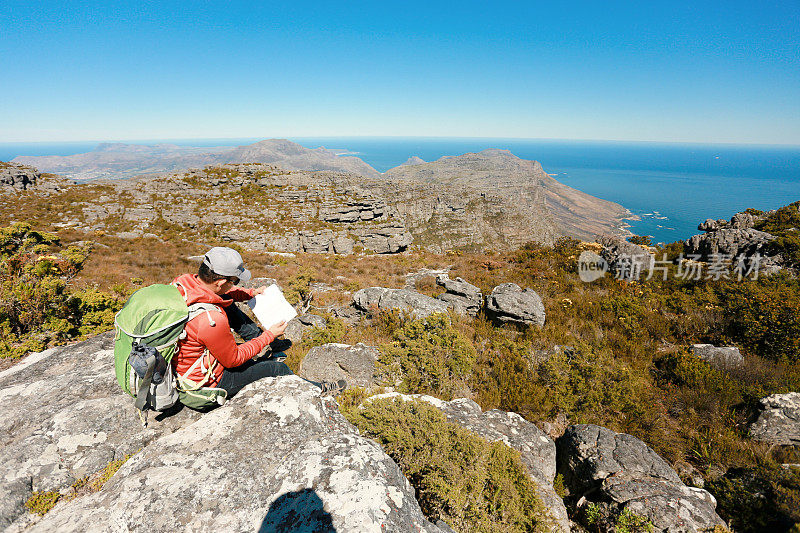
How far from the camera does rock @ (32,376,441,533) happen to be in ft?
7.61

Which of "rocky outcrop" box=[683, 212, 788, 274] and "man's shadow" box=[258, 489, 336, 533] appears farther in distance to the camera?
"rocky outcrop" box=[683, 212, 788, 274]

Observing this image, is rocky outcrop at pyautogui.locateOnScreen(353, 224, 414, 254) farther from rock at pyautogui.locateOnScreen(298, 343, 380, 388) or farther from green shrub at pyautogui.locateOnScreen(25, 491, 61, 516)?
green shrub at pyautogui.locateOnScreen(25, 491, 61, 516)

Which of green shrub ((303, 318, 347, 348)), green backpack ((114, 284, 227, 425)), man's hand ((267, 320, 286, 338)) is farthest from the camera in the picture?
green shrub ((303, 318, 347, 348))

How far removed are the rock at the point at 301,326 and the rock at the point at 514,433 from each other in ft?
10.9

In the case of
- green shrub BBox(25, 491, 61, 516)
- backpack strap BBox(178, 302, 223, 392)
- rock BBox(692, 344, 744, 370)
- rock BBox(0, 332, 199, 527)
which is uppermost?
backpack strap BBox(178, 302, 223, 392)

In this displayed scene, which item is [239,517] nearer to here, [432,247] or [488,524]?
[488,524]

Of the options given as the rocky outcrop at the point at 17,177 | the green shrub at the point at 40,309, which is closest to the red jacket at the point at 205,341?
the green shrub at the point at 40,309

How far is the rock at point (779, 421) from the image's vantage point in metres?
4.84

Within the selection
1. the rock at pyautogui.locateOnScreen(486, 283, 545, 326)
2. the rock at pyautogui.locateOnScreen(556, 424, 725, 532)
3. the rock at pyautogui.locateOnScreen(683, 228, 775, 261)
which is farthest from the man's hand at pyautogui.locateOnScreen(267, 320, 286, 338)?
the rock at pyautogui.locateOnScreen(683, 228, 775, 261)

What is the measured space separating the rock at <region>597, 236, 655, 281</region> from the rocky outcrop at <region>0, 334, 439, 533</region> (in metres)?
13.3

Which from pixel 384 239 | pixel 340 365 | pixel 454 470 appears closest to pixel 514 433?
pixel 454 470

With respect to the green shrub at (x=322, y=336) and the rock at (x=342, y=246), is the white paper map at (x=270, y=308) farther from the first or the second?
the rock at (x=342, y=246)

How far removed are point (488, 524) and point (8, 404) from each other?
5.67 metres

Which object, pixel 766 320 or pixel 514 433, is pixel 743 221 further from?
pixel 514 433
